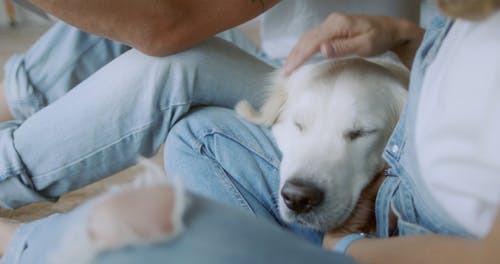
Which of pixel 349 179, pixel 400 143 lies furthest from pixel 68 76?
pixel 400 143

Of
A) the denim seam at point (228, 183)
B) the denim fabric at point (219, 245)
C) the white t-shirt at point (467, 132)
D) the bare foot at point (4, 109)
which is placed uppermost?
the white t-shirt at point (467, 132)

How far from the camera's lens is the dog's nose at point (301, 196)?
830 millimetres

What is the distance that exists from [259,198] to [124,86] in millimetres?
314

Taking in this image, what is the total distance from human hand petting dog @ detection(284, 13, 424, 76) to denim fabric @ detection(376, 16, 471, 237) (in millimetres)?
206

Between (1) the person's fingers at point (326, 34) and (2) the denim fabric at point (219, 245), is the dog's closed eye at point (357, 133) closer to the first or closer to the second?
(1) the person's fingers at point (326, 34)

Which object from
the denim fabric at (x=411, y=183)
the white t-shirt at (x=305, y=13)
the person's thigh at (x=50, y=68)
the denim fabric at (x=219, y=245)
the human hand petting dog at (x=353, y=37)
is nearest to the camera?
the denim fabric at (x=219, y=245)

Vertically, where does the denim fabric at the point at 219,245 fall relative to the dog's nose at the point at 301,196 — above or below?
above

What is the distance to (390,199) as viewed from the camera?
738 millimetres

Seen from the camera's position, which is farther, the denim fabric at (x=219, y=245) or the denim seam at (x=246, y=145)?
the denim seam at (x=246, y=145)

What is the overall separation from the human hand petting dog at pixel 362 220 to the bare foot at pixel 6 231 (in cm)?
55

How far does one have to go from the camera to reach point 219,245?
0.43 meters

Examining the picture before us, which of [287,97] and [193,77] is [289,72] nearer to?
[287,97]

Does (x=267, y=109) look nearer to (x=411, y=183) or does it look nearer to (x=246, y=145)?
(x=246, y=145)

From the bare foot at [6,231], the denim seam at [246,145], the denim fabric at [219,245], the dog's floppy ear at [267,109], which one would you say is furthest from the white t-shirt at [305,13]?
the denim fabric at [219,245]
